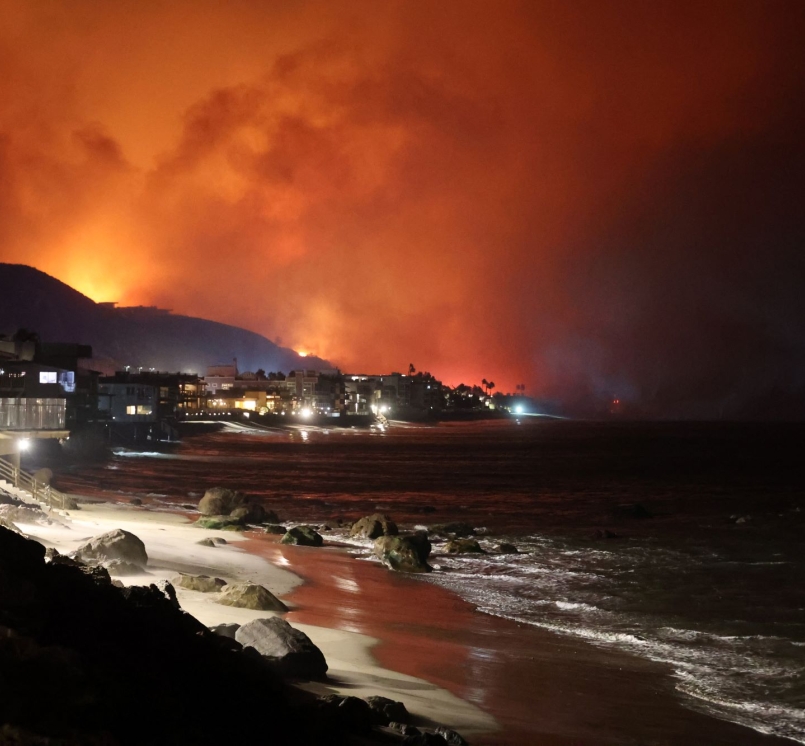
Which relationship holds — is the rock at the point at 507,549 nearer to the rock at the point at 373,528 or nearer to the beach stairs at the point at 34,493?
the rock at the point at 373,528

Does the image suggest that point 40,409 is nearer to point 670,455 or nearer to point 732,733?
point 732,733

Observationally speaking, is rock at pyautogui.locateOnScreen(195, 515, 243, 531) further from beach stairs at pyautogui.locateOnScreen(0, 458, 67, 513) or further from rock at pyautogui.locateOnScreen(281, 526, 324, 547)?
beach stairs at pyautogui.locateOnScreen(0, 458, 67, 513)

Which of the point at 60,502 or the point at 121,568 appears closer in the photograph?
the point at 121,568

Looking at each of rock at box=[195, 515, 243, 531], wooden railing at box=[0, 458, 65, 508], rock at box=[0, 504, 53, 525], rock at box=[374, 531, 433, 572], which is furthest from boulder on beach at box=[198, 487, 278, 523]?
rock at box=[0, 504, 53, 525]

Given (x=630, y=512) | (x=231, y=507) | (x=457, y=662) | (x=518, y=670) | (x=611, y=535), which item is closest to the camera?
(x=518, y=670)

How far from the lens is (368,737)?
914 cm

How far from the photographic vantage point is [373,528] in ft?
107

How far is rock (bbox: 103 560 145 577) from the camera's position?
18.0 m

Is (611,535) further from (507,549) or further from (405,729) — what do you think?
(405,729)

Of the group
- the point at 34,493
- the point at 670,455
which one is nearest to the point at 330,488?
the point at 34,493

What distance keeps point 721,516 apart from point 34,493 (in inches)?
1385

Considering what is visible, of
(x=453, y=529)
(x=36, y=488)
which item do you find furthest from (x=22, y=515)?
(x=453, y=529)

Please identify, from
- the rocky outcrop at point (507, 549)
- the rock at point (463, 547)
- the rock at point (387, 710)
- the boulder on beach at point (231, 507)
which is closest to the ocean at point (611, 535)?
the rocky outcrop at point (507, 549)

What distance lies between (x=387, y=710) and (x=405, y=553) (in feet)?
52.5
